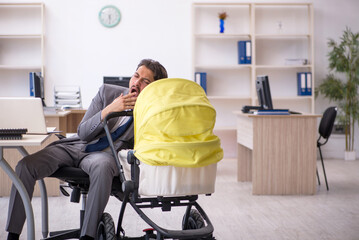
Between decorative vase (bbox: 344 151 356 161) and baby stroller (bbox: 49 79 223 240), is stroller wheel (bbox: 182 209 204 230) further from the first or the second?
decorative vase (bbox: 344 151 356 161)

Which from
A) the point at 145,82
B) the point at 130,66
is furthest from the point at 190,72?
the point at 145,82

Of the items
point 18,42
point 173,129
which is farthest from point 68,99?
point 173,129

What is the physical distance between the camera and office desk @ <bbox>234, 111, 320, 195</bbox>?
14.2ft

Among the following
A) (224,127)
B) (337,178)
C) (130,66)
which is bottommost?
(337,178)

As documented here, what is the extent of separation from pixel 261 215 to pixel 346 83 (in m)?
3.77

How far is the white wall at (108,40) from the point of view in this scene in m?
6.61

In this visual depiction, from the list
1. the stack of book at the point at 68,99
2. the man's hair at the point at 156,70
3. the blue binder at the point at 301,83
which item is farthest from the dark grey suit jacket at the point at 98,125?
the blue binder at the point at 301,83

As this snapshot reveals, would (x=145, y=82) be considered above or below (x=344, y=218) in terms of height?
above

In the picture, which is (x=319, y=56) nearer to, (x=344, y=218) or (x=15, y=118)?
(x=344, y=218)

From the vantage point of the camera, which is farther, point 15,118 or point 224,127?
point 224,127

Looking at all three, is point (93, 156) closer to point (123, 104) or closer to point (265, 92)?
point (123, 104)

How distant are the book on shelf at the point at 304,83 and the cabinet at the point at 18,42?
3437 millimetres

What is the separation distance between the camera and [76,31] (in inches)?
261

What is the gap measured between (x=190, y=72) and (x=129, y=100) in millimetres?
4468
